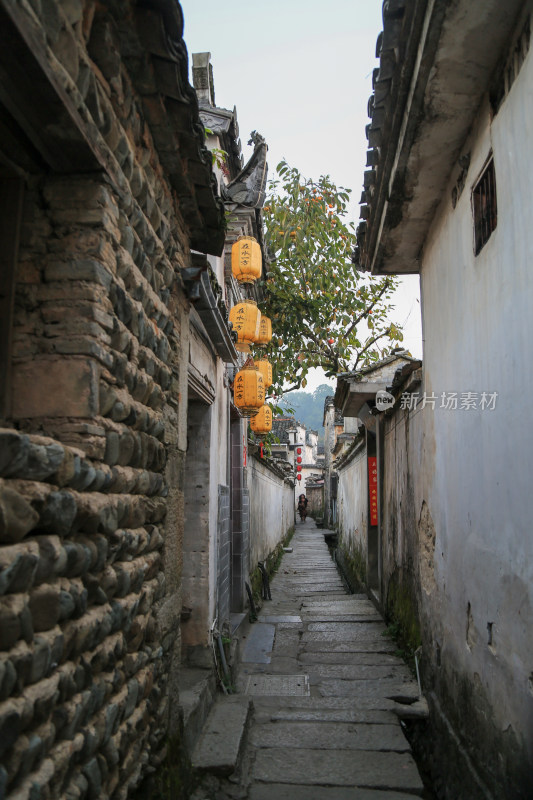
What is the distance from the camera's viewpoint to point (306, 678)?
23.1 ft

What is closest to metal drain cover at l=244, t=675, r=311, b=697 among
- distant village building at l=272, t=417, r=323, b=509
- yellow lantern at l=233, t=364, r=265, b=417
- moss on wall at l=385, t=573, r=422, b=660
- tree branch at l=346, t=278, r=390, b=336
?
moss on wall at l=385, t=573, r=422, b=660

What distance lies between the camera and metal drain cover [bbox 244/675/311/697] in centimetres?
660

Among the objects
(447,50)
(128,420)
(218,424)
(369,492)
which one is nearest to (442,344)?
(447,50)

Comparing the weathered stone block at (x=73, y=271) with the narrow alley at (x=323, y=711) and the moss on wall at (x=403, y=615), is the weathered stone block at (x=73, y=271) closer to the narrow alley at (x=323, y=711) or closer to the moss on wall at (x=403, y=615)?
the narrow alley at (x=323, y=711)

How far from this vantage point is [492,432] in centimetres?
397

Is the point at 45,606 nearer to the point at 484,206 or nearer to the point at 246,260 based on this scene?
the point at 484,206

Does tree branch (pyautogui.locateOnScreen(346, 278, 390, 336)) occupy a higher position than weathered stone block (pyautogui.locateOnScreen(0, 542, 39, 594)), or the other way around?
tree branch (pyautogui.locateOnScreen(346, 278, 390, 336))

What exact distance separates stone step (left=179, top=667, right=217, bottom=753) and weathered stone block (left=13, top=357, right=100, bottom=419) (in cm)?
273

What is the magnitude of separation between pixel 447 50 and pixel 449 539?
360cm

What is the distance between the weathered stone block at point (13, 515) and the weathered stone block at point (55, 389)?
72cm

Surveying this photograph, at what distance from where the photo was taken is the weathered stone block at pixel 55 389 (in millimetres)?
2559

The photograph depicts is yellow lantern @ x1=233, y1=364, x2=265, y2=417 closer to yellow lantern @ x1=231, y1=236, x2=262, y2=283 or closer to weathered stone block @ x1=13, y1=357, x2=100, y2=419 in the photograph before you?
yellow lantern @ x1=231, y1=236, x2=262, y2=283

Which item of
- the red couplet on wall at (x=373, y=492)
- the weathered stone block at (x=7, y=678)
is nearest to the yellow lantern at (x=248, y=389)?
the red couplet on wall at (x=373, y=492)

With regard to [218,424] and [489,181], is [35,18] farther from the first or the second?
[218,424]
